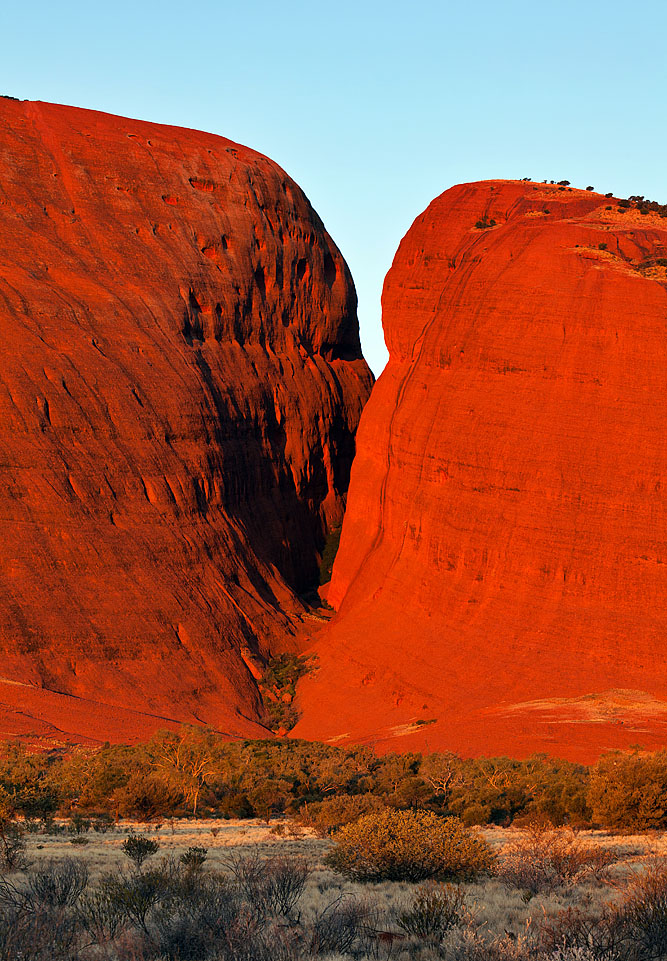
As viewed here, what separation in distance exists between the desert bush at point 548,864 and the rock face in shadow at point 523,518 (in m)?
11.7

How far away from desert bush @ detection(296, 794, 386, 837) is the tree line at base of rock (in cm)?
2

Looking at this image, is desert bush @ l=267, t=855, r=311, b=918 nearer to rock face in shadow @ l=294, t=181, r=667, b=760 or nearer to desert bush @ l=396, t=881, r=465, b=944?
desert bush @ l=396, t=881, r=465, b=944

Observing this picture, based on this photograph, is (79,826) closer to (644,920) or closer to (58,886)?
(58,886)

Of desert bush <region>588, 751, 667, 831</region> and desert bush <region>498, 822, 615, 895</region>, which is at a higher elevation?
desert bush <region>498, 822, 615, 895</region>

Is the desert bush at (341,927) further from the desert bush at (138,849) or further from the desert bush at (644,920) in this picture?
the desert bush at (138,849)

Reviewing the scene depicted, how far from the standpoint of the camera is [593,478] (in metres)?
33.0

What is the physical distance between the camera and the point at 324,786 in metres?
22.1

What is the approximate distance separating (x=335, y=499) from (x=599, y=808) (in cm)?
3275

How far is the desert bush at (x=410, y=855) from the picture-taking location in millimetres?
12594

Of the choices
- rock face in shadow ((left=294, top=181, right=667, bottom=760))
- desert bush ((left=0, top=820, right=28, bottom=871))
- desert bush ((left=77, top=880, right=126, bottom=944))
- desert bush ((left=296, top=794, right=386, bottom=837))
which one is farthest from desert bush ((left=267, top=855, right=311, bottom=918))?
rock face in shadow ((left=294, top=181, right=667, bottom=760))

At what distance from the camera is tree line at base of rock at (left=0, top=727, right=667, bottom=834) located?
59.2 ft

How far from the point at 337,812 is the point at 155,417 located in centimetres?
2356

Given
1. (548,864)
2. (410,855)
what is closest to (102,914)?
(410,855)

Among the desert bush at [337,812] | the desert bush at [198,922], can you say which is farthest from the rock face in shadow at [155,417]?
the desert bush at [198,922]
